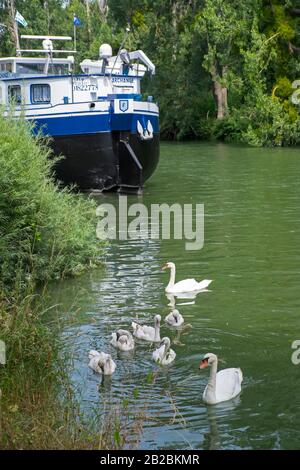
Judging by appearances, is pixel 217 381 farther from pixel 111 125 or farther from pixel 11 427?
pixel 111 125

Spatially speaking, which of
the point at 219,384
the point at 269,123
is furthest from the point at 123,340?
the point at 269,123

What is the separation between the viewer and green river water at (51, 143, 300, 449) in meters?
8.41

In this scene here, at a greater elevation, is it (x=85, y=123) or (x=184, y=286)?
(x=85, y=123)

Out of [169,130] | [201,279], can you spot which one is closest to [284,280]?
[201,279]

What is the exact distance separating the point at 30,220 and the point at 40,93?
13.7 metres

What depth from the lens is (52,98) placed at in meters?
26.1

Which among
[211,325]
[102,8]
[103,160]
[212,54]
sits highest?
[102,8]

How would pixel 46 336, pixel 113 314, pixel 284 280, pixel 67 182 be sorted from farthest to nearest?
1. pixel 67 182
2. pixel 284 280
3. pixel 113 314
4. pixel 46 336

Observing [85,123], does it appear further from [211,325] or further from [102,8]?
[102,8]

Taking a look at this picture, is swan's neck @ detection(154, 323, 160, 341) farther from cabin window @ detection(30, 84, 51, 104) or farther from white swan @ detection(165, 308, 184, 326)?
cabin window @ detection(30, 84, 51, 104)

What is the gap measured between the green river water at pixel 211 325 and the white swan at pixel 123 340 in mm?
124

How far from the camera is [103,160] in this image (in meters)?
26.1

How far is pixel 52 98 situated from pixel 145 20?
29914 mm

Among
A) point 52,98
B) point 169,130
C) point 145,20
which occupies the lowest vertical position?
point 169,130
